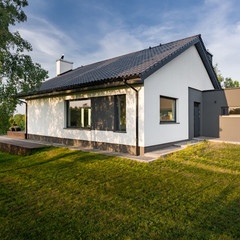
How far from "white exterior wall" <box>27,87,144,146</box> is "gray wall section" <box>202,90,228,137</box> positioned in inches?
276

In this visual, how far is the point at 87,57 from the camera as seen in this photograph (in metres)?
18.9

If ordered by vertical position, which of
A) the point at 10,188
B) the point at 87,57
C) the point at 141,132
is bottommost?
the point at 10,188

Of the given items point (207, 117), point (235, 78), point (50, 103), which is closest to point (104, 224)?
point (50, 103)

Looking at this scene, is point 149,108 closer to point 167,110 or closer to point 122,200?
point 167,110

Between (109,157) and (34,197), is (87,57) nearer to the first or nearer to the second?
(109,157)

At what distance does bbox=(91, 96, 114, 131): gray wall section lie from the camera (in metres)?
7.96

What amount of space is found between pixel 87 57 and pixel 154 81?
525 inches

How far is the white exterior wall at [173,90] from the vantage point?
7336 mm

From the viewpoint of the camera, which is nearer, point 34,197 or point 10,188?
point 34,197

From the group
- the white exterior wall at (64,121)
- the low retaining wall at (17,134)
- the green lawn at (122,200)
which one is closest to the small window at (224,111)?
the green lawn at (122,200)

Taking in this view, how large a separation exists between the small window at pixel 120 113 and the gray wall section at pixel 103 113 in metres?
0.23

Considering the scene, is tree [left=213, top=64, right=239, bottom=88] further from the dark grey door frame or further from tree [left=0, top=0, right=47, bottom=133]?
tree [left=0, top=0, right=47, bottom=133]

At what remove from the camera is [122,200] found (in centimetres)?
347

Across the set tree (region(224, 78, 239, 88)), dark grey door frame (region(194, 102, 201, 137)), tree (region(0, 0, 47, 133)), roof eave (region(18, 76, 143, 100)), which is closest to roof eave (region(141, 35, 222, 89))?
roof eave (region(18, 76, 143, 100))
